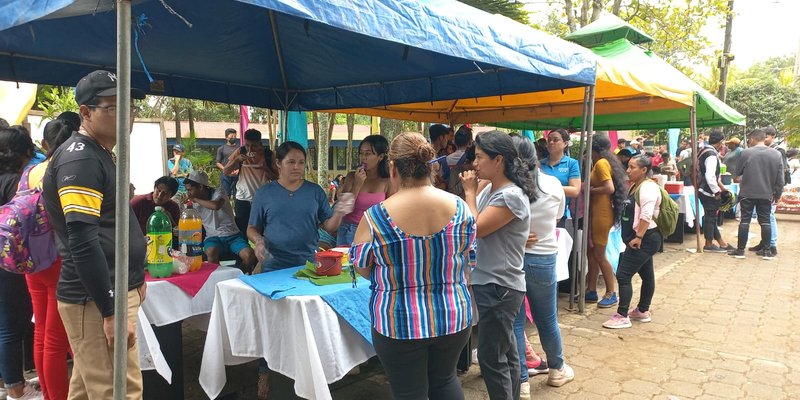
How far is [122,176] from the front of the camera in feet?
5.65

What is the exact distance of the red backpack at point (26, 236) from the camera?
7.97 feet

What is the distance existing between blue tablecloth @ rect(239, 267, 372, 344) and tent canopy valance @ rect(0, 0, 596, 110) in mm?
1277

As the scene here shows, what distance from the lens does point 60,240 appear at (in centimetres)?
204

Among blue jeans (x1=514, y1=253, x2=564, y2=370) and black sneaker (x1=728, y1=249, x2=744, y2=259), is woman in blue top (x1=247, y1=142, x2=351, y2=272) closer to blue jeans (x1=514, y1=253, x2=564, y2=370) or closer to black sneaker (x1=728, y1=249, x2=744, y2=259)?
blue jeans (x1=514, y1=253, x2=564, y2=370)

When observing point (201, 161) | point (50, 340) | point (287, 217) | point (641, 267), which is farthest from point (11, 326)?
point (201, 161)

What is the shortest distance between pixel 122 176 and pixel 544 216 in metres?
2.32

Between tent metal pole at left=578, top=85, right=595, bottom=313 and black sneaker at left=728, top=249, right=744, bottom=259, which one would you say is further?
black sneaker at left=728, top=249, right=744, bottom=259

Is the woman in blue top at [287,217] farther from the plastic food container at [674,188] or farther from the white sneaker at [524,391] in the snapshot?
the plastic food container at [674,188]

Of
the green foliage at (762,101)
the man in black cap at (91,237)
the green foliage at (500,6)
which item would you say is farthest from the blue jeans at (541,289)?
the green foliage at (762,101)

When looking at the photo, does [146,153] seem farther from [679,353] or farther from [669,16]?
[669,16]

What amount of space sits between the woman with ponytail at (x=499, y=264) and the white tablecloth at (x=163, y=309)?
1.62 m

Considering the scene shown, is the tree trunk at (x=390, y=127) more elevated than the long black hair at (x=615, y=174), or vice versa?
the tree trunk at (x=390, y=127)

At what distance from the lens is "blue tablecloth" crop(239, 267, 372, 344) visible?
2615 millimetres

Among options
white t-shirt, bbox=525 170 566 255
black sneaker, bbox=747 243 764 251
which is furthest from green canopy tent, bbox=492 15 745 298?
white t-shirt, bbox=525 170 566 255
